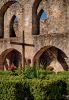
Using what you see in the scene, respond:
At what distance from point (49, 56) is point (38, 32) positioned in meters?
1.70

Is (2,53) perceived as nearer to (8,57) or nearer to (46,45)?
(8,57)

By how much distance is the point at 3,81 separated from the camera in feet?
35.7

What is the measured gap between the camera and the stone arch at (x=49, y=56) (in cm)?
2077

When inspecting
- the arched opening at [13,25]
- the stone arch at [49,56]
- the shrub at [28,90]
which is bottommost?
Answer: the shrub at [28,90]

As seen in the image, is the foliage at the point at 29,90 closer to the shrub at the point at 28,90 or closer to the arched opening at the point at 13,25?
the shrub at the point at 28,90

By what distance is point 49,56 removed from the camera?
886 inches

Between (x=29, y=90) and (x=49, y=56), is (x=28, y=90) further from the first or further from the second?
(x=49, y=56)

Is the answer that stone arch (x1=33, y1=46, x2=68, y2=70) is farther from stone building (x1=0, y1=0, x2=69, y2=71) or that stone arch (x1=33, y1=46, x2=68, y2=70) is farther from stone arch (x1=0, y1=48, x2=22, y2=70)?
stone arch (x1=0, y1=48, x2=22, y2=70)

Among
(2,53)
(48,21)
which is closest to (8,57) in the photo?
(2,53)

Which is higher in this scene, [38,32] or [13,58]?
[38,32]

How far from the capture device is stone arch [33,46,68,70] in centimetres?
2077

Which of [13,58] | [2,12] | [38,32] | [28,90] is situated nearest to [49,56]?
[38,32]

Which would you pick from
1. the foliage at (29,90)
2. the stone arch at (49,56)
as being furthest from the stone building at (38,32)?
the foliage at (29,90)

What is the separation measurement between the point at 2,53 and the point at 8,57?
2528mm
